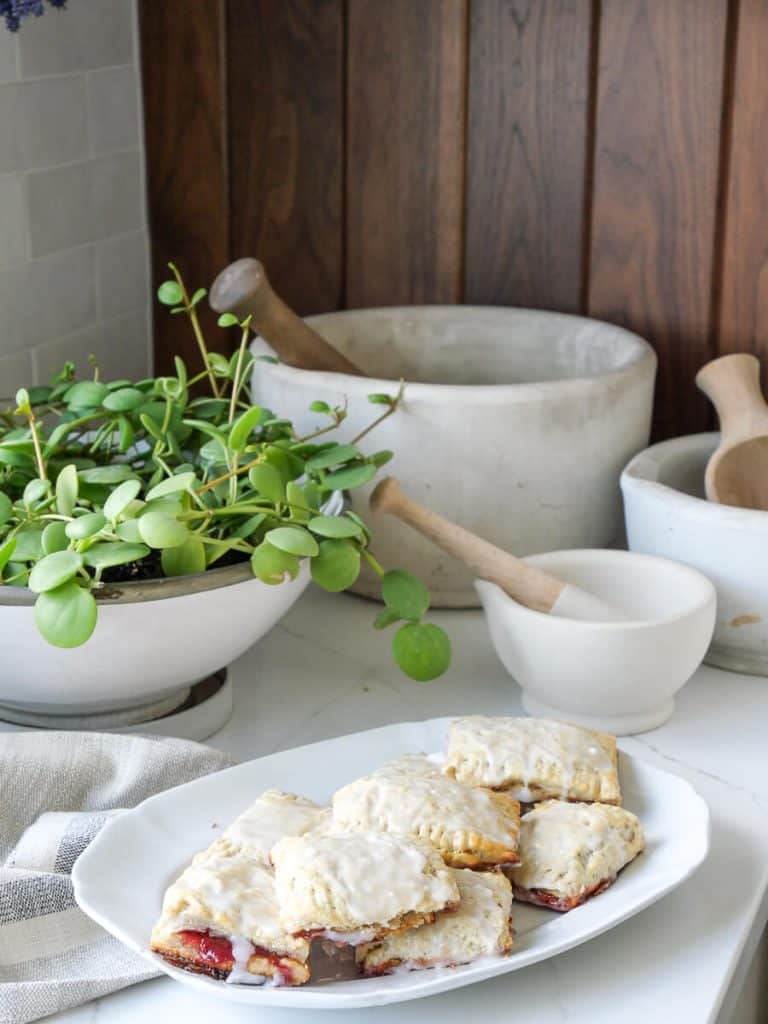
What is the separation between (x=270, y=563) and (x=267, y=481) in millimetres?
60

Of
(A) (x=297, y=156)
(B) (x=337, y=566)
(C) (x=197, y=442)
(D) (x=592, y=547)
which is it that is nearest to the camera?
(B) (x=337, y=566)

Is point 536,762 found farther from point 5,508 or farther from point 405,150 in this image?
point 405,150

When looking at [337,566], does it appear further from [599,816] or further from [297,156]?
[297,156]

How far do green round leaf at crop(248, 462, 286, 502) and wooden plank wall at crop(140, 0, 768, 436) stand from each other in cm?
56

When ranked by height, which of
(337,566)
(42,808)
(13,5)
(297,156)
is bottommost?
(42,808)

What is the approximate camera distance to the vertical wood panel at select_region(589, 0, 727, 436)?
1.32 meters

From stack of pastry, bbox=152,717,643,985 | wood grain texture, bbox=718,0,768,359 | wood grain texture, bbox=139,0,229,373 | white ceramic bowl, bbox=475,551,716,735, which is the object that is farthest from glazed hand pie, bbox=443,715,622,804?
wood grain texture, bbox=139,0,229,373

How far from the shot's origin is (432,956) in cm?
75

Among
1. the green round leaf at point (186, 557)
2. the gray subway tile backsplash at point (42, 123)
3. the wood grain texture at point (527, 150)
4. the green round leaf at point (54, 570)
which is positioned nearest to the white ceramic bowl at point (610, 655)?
the green round leaf at point (186, 557)

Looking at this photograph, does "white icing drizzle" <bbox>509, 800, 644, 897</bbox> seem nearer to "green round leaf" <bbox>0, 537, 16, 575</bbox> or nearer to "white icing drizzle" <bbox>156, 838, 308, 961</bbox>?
"white icing drizzle" <bbox>156, 838, 308, 961</bbox>

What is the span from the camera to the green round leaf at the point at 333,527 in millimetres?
953

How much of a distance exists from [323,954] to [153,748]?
0.76 feet

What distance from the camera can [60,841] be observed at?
2.84 feet

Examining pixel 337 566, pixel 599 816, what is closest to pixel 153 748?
pixel 337 566
